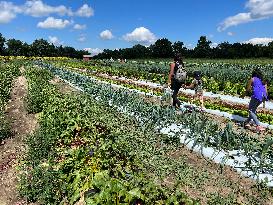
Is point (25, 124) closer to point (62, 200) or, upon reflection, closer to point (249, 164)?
point (62, 200)

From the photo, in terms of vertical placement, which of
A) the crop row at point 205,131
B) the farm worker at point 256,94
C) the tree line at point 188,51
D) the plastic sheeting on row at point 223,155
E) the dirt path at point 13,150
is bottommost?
the tree line at point 188,51

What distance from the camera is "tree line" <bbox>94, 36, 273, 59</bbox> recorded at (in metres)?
98.8

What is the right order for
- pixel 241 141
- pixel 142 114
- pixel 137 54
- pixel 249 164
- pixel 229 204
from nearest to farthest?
1. pixel 229 204
2. pixel 249 164
3. pixel 241 141
4. pixel 142 114
5. pixel 137 54

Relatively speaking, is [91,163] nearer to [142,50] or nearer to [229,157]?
[229,157]

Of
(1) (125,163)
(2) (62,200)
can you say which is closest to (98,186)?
(1) (125,163)

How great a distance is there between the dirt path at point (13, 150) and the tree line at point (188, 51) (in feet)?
286

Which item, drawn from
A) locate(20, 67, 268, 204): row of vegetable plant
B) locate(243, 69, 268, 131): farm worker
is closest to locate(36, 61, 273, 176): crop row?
locate(20, 67, 268, 204): row of vegetable plant

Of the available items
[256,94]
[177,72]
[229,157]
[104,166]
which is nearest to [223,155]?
[229,157]

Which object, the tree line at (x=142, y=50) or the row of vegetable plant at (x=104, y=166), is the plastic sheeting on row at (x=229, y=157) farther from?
the tree line at (x=142, y=50)

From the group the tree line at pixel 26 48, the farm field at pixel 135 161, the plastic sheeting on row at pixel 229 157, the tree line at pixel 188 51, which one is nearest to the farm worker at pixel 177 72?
the farm field at pixel 135 161

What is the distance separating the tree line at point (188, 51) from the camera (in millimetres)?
98750

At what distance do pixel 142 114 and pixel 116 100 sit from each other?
3.08 m

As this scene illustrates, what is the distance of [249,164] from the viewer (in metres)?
7.62

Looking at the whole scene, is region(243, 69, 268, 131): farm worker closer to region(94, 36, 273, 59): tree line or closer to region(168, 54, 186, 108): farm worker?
region(168, 54, 186, 108): farm worker
